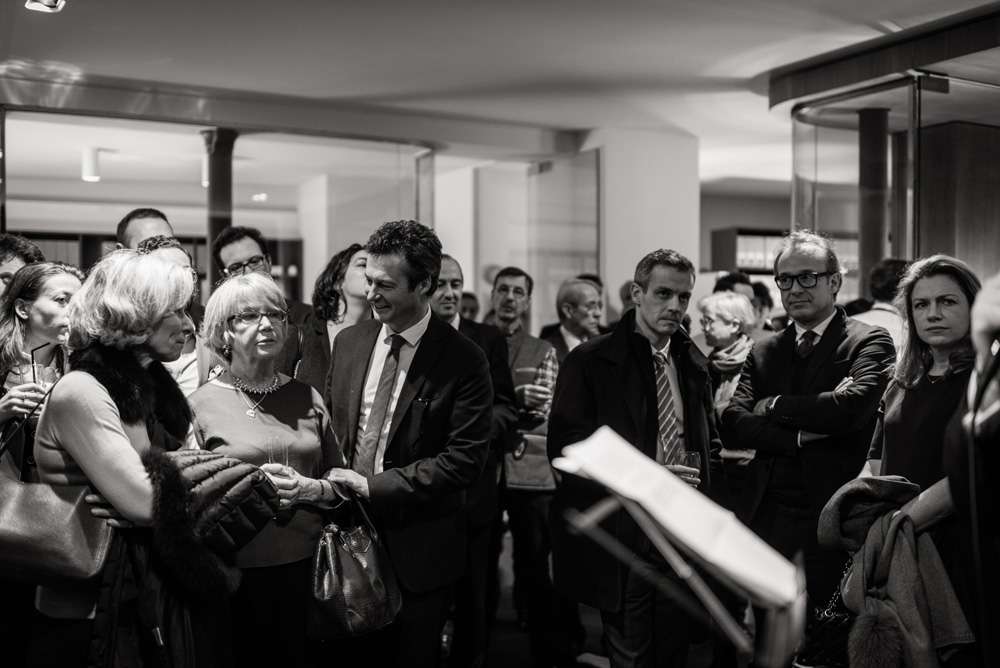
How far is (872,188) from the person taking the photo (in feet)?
21.1

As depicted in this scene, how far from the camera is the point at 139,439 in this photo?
2213 millimetres

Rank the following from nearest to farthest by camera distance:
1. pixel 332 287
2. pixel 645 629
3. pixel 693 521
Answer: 1. pixel 693 521
2. pixel 645 629
3. pixel 332 287

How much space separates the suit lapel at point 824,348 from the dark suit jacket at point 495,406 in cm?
109

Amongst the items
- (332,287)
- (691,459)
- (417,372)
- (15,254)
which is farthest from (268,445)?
(15,254)

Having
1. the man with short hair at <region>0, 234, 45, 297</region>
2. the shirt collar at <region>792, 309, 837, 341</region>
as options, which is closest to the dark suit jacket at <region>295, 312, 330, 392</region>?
the man with short hair at <region>0, 234, 45, 297</region>

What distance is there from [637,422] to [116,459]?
66.0 inches

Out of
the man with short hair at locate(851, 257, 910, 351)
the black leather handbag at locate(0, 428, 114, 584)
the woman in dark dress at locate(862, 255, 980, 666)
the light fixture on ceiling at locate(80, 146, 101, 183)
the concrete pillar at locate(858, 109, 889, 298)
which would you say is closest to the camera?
the black leather handbag at locate(0, 428, 114, 584)

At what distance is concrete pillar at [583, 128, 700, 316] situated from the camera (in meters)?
8.50

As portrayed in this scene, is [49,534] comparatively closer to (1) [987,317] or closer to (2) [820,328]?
(1) [987,317]

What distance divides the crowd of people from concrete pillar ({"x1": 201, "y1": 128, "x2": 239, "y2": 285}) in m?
3.72

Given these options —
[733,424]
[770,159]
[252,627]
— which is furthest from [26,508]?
[770,159]

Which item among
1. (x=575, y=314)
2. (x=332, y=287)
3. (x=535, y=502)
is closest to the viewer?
(x=332, y=287)

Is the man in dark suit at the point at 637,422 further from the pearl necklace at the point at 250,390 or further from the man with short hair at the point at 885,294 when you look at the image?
the man with short hair at the point at 885,294

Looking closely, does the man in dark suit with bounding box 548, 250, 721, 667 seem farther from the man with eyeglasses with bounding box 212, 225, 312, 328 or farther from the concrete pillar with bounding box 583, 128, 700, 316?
the concrete pillar with bounding box 583, 128, 700, 316
